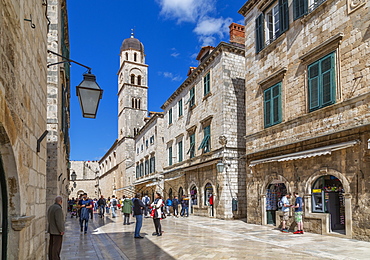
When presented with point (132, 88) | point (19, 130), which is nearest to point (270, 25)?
point (19, 130)

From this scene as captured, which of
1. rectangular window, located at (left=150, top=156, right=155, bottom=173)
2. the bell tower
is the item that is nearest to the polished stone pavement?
rectangular window, located at (left=150, top=156, right=155, bottom=173)

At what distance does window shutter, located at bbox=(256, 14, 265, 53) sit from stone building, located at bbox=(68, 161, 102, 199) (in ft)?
204

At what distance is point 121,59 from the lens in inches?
2210

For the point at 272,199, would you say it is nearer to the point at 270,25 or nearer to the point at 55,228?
the point at 270,25

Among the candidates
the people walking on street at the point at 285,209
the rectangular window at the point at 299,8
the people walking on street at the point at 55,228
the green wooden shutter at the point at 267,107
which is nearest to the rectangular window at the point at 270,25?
the rectangular window at the point at 299,8

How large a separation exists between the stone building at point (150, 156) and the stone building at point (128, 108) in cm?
594

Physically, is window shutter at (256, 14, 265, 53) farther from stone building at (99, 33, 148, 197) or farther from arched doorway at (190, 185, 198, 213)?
stone building at (99, 33, 148, 197)

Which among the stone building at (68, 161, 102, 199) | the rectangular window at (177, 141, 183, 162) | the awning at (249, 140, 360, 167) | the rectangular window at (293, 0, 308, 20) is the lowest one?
the stone building at (68, 161, 102, 199)

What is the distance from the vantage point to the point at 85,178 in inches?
2995

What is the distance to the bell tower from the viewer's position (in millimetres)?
50469

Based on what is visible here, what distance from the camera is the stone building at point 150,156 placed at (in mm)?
32469

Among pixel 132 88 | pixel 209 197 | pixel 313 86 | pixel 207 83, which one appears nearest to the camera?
pixel 313 86

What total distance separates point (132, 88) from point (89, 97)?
1878 inches

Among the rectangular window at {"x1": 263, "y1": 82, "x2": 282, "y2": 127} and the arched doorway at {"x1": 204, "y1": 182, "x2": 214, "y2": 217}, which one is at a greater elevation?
the rectangular window at {"x1": 263, "y1": 82, "x2": 282, "y2": 127}
